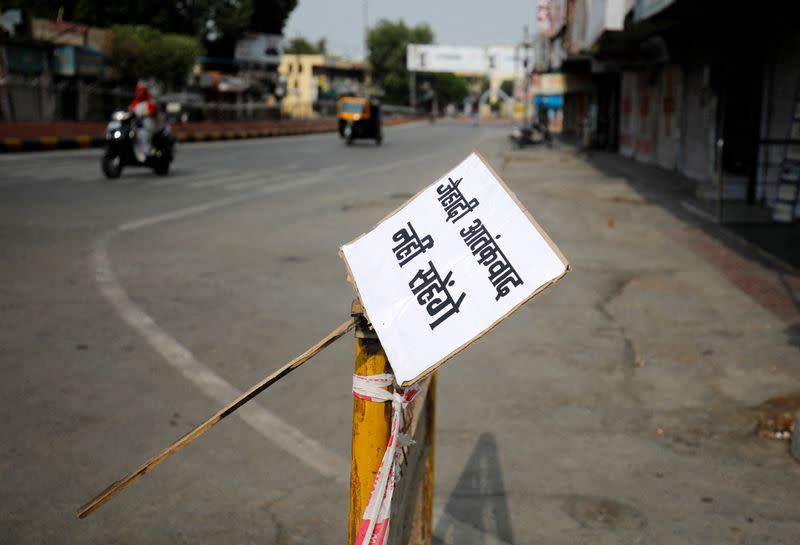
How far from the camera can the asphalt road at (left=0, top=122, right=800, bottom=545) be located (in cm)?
333

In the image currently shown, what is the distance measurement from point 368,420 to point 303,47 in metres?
133

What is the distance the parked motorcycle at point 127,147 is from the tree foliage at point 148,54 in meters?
29.4

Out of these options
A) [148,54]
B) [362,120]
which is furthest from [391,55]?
[362,120]

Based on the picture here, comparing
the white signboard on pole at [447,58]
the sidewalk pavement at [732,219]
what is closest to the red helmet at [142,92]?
the sidewalk pavement at [732,219]

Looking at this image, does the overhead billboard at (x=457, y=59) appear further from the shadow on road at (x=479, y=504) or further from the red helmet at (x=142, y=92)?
the shadow on road at (x=479, y=504)

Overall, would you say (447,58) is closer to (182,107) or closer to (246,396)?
(182,107)

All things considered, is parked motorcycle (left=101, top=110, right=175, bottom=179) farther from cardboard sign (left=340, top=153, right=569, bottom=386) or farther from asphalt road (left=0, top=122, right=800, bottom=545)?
cardboard sign (left=340, top=153, right=569, bottom=386)

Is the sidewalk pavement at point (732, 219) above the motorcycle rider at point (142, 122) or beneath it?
beneath

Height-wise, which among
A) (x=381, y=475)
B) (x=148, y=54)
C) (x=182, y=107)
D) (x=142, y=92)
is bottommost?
(x=381, y=475)

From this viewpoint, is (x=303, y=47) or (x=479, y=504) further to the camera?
(x=303, y=47)

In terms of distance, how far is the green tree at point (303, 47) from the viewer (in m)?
130

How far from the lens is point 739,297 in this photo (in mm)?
7219

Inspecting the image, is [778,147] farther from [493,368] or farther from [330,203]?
[493,368]

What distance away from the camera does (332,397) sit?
467cm
